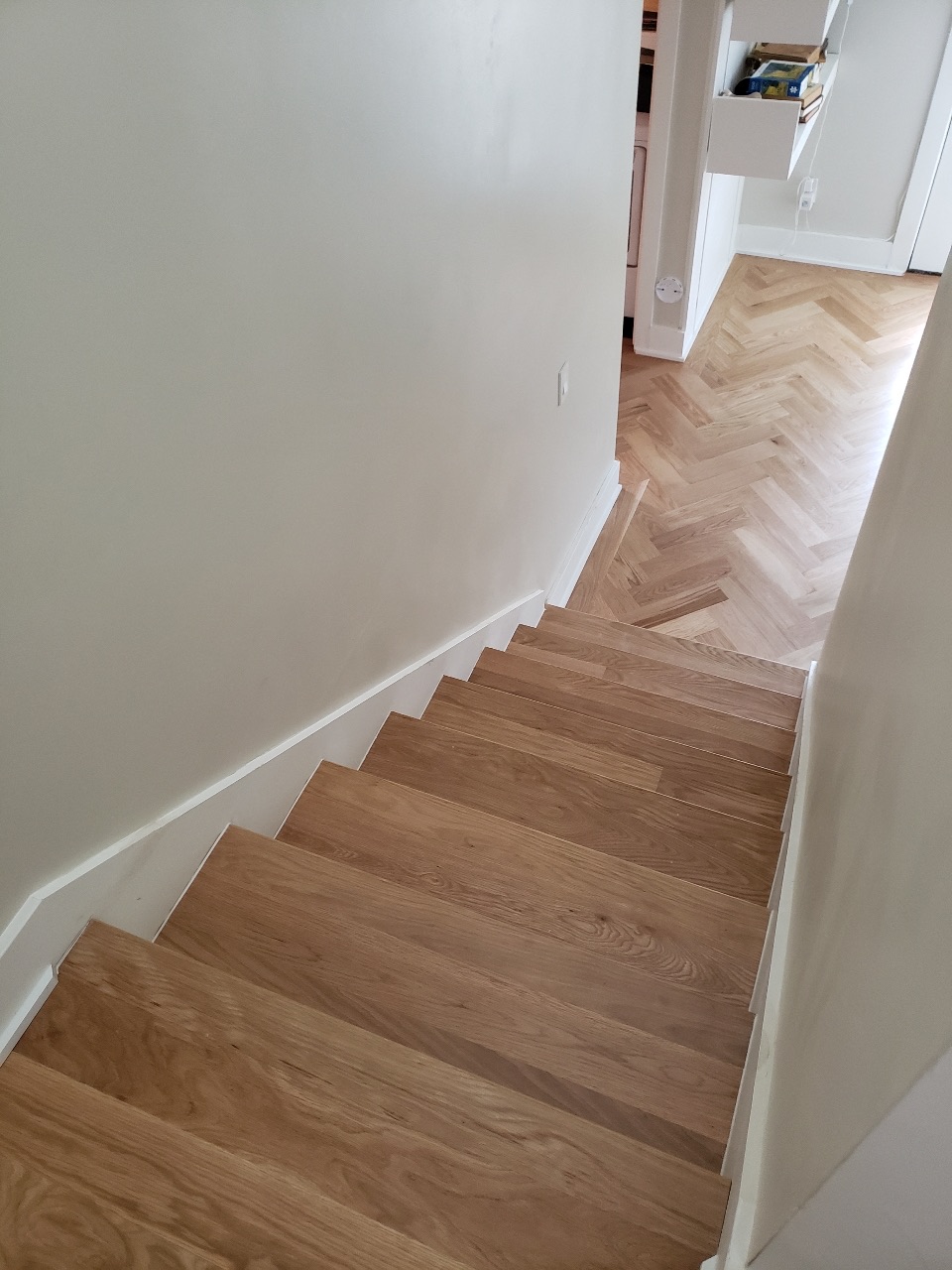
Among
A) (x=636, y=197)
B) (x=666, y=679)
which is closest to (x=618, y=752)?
(x=666, y=679)

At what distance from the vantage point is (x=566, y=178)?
7.93 ft

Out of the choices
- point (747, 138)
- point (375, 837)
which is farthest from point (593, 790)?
point (747, 138)

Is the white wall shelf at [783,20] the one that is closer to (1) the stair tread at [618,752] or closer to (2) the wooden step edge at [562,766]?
(1) the stair tread at [618,752]

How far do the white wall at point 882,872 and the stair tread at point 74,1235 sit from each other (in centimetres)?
59

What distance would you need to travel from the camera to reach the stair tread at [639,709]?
92.6 inches

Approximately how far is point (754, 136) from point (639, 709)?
→ 2.63m

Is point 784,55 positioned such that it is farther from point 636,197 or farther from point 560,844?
point 560,844

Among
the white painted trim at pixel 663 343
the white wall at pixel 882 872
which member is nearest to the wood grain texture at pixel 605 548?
the white painted trim at pixel 663 343

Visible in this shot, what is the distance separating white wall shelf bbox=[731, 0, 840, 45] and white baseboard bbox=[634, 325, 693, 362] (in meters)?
1.25

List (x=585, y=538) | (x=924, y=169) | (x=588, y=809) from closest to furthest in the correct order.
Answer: (x=588, y=809)
(x=585, y=538)
(x=924, y=169)

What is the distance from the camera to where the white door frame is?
453 centimetres

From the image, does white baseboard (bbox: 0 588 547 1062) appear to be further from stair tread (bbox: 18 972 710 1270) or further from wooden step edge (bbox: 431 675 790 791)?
wooden step edge (bbox: 431 675 790 791)

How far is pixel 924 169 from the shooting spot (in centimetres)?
482

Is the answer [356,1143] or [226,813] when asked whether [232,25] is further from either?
[356,1143]
